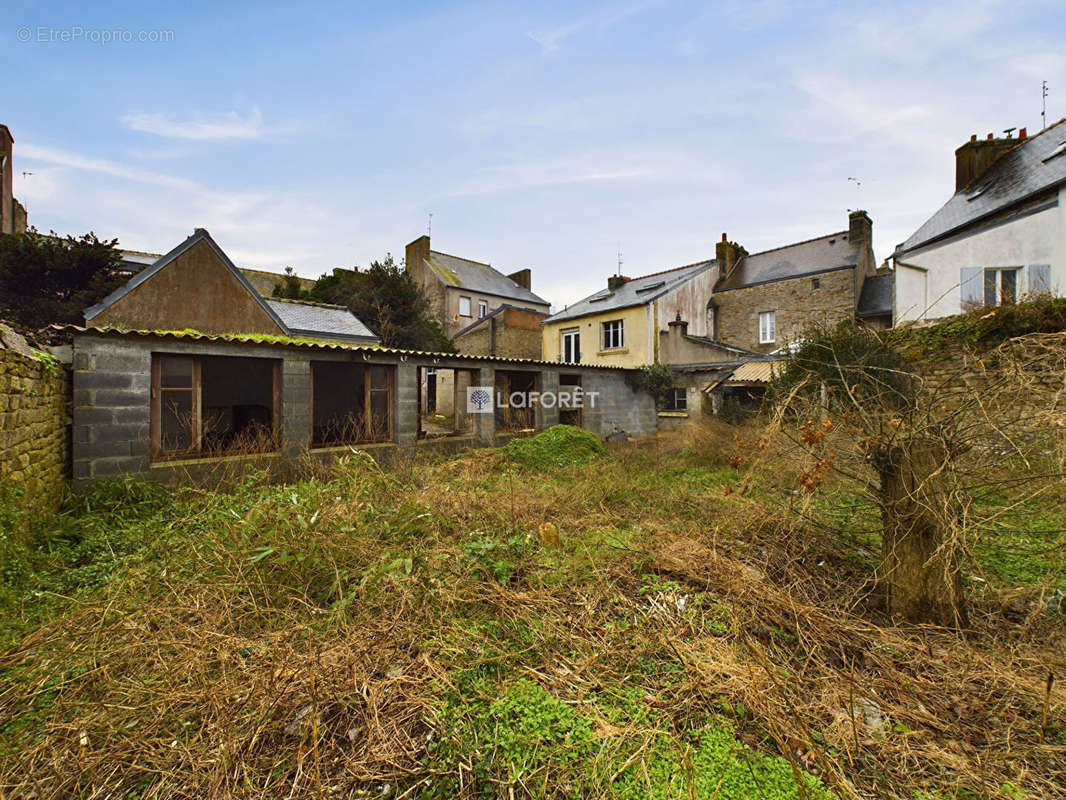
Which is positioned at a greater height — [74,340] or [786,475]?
[74,340]

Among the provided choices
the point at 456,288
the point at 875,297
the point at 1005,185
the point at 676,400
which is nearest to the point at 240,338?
the point at 676,400

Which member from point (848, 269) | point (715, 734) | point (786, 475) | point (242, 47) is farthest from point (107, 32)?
point (848, 269)

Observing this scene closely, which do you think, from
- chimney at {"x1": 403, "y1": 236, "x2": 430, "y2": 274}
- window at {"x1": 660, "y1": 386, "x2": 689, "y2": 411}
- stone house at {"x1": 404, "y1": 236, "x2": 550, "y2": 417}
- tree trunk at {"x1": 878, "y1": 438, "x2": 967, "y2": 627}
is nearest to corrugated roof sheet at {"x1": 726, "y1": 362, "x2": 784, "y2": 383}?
window at {"x1": 660, "y1": 386, "x2": 689, "y2": 411}

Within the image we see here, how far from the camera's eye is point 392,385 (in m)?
10.1

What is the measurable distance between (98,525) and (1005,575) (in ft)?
30.7

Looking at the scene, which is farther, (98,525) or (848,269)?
(848,269)

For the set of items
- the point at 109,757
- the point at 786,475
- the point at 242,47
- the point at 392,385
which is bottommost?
the point at 109,757

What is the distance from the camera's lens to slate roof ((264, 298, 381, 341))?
47.4 feet

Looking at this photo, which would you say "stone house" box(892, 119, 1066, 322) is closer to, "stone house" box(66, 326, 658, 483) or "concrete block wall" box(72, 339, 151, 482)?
"stone house" box(66, 326, 658, 483)

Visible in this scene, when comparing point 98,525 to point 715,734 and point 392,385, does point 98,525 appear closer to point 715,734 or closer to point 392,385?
point 392,385

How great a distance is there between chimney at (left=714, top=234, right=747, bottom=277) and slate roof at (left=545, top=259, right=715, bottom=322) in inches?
29.4

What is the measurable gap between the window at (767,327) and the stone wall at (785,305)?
13 cm

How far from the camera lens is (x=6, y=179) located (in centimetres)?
1627

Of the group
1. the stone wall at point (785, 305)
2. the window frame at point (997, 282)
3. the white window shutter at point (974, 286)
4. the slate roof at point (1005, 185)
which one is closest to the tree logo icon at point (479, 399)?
the white window shutter at point (974, 286)
